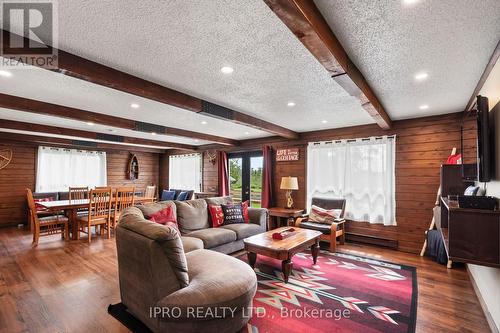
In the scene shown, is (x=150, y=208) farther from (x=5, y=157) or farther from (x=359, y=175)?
(x=5, y=157)

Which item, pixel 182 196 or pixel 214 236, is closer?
pixel 214 236

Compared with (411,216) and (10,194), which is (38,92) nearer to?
(10,194)

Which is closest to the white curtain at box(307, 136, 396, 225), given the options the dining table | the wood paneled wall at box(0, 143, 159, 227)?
the dining table

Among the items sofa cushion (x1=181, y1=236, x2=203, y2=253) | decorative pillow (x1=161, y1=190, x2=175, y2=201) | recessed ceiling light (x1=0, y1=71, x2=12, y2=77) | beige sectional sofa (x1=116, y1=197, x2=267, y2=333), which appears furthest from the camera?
decorative pillow (x1=161, y1=190, x2=175, y2=201)

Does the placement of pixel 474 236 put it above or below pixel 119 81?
below

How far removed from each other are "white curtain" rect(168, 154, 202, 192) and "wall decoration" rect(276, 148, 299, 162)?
3008mm

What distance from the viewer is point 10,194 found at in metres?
6.09

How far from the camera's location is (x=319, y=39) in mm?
1556

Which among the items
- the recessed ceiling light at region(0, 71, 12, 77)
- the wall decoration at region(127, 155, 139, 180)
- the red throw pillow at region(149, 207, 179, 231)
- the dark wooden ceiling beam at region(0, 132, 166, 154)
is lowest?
the red throw pillow at region(149, 207, 179, 231)

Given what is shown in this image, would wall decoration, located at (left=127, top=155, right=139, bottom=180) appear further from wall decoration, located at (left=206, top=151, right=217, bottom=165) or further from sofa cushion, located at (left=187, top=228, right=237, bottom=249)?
sofa cushion, located at (left=187, top=228, right=237, bottom=249)

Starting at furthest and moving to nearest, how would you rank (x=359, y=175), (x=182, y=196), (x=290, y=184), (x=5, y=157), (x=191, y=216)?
(x=182, y=196) → (x=5, y=157) → (x=290, y=184) → (x=359, y=175) → (x=191, y=216)

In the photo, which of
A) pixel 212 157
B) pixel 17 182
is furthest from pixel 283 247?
pixel 17 182

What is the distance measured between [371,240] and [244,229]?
2472mm

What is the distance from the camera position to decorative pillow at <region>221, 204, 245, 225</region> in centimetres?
424
